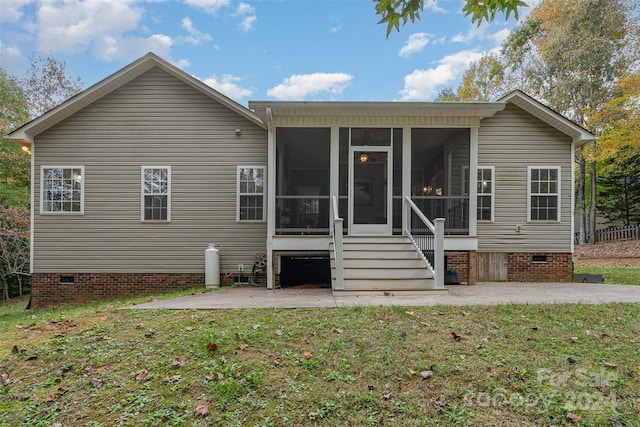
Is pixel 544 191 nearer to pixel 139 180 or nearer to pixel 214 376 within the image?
pixel 214 376

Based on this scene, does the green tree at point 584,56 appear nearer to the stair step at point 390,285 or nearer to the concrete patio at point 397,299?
the concrete patio at point 397,299

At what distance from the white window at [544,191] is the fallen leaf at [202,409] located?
8.53 m

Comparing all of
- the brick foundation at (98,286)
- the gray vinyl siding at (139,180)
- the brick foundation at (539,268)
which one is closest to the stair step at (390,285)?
the gray vinyl siding at (139,180)

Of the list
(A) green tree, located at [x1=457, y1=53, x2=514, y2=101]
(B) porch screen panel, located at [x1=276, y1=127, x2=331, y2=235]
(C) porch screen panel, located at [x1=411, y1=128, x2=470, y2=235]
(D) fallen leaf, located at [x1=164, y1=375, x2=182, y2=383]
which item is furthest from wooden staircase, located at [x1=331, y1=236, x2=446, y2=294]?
(A) green tree, located at [x1=457, y1=53, x2=514, y2=101]

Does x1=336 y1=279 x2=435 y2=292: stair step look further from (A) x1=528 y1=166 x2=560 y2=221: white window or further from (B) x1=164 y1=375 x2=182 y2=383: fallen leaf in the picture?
(A) x1=528 y1=166 x2=560 y2=221: white window

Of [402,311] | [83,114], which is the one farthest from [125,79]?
[402,311]

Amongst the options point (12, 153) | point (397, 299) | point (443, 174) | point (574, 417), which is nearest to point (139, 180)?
point (397, 299)

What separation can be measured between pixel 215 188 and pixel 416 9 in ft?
20.0

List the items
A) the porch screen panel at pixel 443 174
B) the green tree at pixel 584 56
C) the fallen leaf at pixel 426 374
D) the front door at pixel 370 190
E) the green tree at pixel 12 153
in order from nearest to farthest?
the fallen leaf at pixel 426 374 < the front door at pixel 370 190 < the porch screen panel at pixel 443 174 < the green tree at pixel 12 153 < the green tree at pixel 584 56

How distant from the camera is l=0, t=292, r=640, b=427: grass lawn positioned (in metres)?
2.46

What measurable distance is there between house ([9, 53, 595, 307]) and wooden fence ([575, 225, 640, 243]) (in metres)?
12.3

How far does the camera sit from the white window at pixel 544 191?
8367mm

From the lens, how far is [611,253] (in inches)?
580

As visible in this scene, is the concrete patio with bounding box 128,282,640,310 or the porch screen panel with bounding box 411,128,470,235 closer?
the concrete patio with bounding box 128,282,640,310
